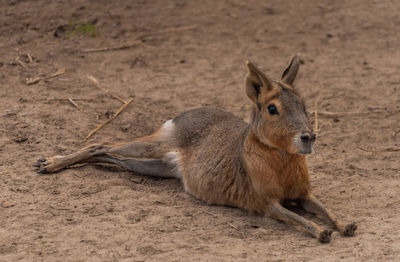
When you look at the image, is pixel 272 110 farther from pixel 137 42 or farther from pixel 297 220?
pixel 137 42

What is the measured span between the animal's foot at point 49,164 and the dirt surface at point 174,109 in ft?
0.34

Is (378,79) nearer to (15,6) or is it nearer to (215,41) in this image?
(215,41)

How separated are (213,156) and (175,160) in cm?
47

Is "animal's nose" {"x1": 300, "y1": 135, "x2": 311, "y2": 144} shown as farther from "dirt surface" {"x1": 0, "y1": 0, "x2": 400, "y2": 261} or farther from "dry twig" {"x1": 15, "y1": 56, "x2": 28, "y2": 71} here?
"dry twig" {"x1": 15, "y1": 56, "x2": 28, "y2": 71}

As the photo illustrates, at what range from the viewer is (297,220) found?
4184mm

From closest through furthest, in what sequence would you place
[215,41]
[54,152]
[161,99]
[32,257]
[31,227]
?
[32,257], [31,227], [54,152], [161,99], [215,41]

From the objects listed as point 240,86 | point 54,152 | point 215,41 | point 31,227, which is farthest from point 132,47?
point 31,227

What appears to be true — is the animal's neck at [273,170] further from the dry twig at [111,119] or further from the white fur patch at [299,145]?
the dry twig at [111,119]

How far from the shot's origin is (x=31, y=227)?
13.4ft

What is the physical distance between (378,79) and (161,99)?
261 cm

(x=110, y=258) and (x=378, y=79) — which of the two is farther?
(x=378, y=79)

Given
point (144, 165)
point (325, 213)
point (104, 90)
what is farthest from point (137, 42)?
point (325, 213)

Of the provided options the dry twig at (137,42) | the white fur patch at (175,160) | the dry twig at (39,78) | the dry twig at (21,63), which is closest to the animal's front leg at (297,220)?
the white fur patch at (175,160)

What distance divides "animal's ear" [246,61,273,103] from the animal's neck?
29 centimetres
